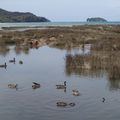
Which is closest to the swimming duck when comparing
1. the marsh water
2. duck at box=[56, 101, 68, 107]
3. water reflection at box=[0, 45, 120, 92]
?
duck at box=[56, 101, 68, 107]

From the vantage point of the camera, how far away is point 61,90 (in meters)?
37.4

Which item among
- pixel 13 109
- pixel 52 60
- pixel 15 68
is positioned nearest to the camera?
pixel 13 109

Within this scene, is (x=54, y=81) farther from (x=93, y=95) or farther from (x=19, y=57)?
(x=19, y=57)

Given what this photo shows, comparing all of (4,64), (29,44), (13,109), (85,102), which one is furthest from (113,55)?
(29,44)

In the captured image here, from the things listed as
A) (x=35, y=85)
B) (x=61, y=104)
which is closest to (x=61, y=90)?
(x=35, y=85)

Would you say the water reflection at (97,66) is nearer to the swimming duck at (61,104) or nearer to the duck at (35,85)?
the duck at (35,85)

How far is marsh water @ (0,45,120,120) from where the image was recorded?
98.4ft

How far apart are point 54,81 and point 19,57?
20910 mm

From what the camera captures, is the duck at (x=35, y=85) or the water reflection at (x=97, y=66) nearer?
the duck at (x=35, y=85)

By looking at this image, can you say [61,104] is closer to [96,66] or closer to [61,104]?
[61,104]

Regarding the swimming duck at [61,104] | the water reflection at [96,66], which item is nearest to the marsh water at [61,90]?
the water reflection at [96,66]

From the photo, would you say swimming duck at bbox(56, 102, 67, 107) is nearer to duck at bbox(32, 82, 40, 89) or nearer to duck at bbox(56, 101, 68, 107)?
duck at bbox(56, 101, 68, 107)

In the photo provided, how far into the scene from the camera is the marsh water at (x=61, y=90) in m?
30.0

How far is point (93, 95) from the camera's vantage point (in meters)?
35.4
